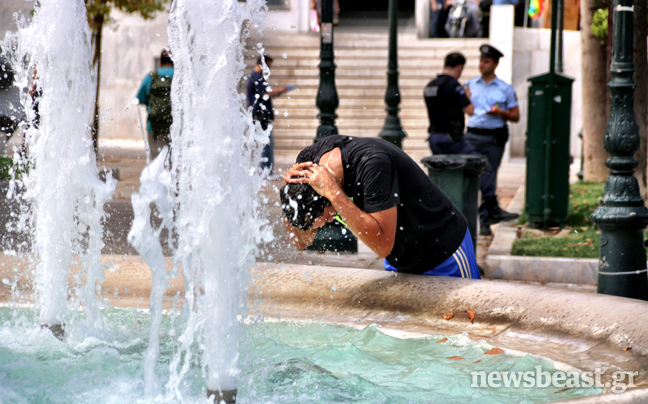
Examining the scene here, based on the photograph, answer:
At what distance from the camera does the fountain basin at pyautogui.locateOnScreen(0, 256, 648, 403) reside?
3500 millimetres

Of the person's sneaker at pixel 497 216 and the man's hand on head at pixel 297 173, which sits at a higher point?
the man's hand on head at pixel 297 173

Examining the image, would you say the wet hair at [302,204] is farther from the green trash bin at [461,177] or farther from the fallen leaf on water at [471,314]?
the green trash bin at [461,177]

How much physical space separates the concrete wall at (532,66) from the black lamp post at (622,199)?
1288cm

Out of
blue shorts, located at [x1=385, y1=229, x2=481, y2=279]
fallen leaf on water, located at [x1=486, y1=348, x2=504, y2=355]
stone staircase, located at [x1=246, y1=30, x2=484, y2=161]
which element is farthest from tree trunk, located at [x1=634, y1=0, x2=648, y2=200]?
stone staircase, located at [x1=246, y1=30, x2=484, y2=161]

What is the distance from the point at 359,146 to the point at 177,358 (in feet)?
3.86

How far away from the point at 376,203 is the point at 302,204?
0.31 m

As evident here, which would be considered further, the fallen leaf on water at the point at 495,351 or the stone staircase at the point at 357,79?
the stone staircase at the point at 357,79

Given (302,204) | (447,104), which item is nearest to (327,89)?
(447,104)

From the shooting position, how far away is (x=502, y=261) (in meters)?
6.87

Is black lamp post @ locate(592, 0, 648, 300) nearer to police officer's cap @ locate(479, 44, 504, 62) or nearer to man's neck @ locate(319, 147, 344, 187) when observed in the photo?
man's neck @ locate(319, 147, 344, 187)

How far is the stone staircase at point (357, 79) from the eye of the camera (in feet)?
54.3

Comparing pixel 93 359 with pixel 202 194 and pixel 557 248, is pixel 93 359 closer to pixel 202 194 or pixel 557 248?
pixel 202 194

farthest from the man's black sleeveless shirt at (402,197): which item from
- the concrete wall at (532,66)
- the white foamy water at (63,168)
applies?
the concrete wall at (532,66)

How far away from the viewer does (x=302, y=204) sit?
3.65 metres
